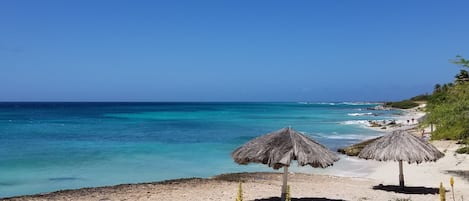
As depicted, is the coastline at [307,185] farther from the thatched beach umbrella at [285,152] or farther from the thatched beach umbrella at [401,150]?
the thatched beach umbrella at [285,152]

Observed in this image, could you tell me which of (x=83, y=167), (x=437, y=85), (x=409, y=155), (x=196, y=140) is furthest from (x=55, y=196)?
(x=437, y=85)

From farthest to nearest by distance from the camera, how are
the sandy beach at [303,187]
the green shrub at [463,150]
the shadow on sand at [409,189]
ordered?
the green shrub at [463,150] → the shadow on sand at [409,189] → the sandy beach at [303,187]

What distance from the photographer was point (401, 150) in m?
11.4

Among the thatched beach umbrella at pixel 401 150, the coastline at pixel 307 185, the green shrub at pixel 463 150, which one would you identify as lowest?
the coastline at pixel 307 185

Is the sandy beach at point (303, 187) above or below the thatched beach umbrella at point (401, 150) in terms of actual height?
below

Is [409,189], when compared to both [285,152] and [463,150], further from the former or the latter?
[463,150]

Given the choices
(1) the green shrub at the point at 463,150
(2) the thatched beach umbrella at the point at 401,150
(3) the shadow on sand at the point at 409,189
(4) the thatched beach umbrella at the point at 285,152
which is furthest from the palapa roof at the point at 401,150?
(1) the green shrub at the point at 463,150

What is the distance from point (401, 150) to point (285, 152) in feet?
12.9

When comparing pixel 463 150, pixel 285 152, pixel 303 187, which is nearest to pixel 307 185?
pixel 303 187

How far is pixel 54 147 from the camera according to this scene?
24516 mm

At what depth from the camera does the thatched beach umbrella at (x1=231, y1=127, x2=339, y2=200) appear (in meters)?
9.07

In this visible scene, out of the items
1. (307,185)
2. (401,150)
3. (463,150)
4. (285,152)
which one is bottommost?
(307,185)

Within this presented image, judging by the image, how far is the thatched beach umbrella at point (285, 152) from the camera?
9.07m

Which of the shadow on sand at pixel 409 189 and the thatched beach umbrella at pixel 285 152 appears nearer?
the thatched beach umbrella at pixel 285 152
